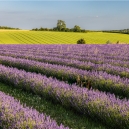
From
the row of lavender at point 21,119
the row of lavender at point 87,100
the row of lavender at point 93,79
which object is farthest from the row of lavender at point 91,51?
the row of lavender at point 21,119

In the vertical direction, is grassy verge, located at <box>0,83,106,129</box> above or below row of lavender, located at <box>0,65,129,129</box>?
below

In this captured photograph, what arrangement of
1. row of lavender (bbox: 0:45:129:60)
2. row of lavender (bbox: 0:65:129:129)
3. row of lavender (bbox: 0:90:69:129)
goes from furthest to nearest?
row of lavender (bbox: 0:45:129:60)
row of lavender (bbox: 0:65:129:129)
row of lavender (bbox: 0:90:69:129)

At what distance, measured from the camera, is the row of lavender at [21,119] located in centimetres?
330

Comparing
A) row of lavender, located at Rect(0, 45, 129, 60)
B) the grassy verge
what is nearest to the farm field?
the grassy verge

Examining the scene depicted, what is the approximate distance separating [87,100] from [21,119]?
66.7 inches

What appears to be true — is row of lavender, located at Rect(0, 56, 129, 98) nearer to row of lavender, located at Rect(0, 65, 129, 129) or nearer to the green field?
row of lavender, located at Rect(0, 65, 129, 129)

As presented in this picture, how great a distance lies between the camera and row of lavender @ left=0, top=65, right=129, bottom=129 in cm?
421

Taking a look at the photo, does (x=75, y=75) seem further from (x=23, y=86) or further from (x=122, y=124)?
(x=122, y=124)

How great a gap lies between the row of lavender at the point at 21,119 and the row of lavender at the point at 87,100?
114 cm

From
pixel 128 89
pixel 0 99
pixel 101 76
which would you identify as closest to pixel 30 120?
pixel 0 99

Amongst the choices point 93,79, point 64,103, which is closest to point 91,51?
point 93,79

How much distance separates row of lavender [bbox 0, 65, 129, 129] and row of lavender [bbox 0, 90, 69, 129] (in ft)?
3.74

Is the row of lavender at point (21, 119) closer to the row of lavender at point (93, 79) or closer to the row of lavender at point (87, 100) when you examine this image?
the row of lavender at point (87, 100)

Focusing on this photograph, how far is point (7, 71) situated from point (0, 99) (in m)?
4.05
